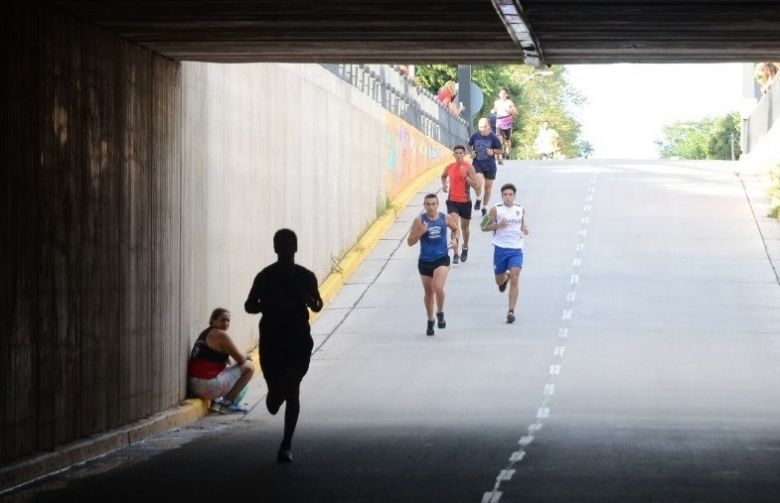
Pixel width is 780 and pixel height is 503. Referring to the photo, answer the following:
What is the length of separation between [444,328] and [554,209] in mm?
10787

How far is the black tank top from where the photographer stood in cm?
1798

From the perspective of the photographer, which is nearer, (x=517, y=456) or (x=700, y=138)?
(x=517, y=456)

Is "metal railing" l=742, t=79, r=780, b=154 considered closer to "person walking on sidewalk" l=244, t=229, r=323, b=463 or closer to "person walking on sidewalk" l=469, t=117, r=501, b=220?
"person walking on sidewalk" l=469, t=117, r=501, b=220

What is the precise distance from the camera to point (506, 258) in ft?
77.5

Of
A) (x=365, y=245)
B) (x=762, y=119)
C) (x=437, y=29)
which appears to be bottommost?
(x=365, y=245)

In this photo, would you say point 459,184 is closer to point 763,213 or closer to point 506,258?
point 506,258

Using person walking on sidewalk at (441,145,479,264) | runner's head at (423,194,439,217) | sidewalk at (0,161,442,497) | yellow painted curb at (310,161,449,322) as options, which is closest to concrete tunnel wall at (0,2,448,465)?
sidewalk at (0,161,442,497)

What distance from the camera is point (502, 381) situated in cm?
1902

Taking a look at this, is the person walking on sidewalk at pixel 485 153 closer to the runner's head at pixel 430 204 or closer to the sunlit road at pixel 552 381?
the sunlit road at pixel 552 381

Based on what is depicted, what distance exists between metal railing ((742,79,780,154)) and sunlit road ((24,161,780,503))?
501 centimetres

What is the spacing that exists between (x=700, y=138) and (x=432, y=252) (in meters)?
126

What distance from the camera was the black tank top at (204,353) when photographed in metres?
18.0

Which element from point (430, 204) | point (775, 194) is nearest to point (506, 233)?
point (430, 204)

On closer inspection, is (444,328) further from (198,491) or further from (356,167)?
(198,491)
